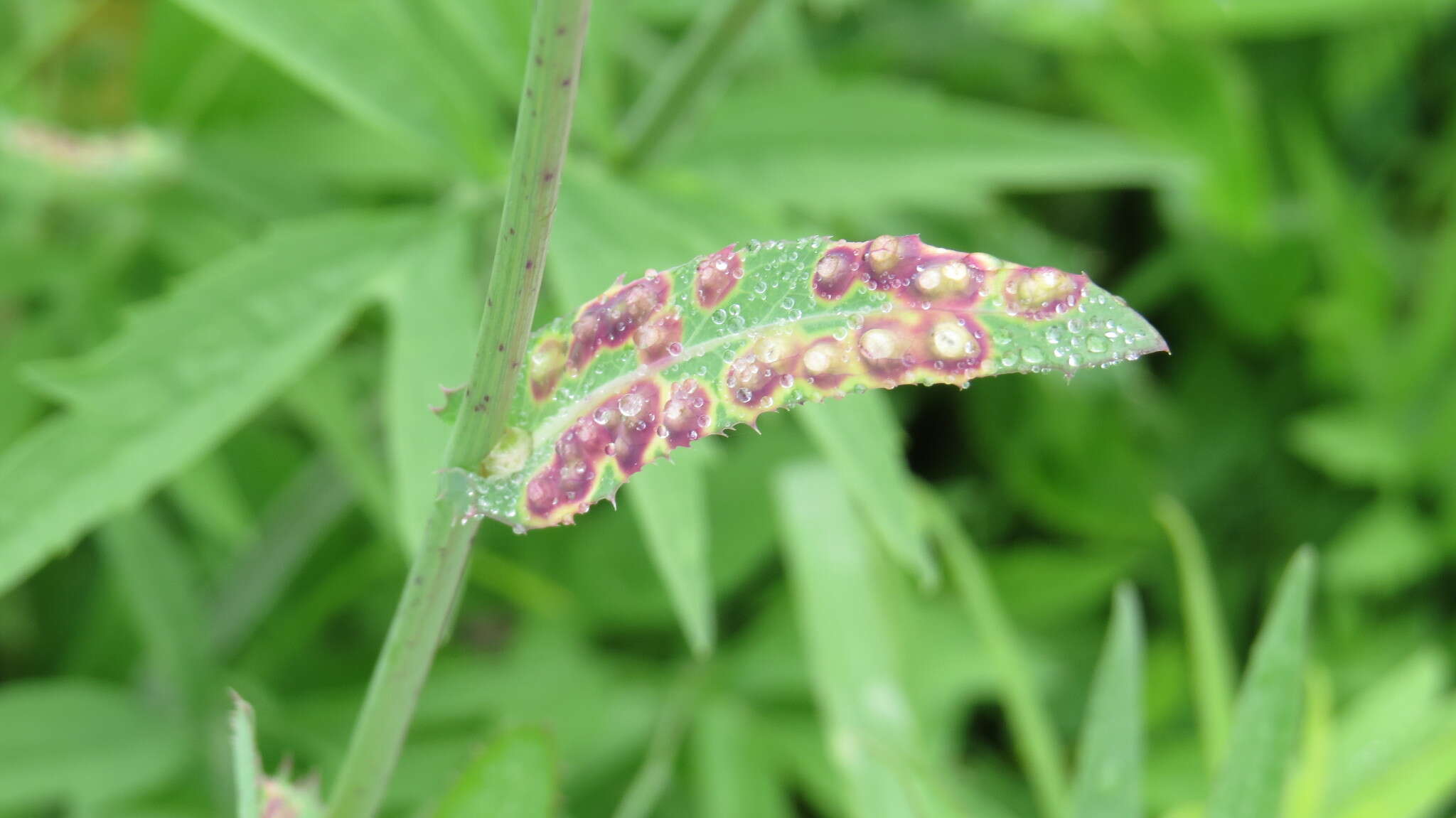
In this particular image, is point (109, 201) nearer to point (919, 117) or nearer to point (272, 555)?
point (272, 555)

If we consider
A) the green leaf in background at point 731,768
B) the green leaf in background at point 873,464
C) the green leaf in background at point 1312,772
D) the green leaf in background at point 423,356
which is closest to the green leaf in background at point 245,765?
the green leaf in background at point 423,356

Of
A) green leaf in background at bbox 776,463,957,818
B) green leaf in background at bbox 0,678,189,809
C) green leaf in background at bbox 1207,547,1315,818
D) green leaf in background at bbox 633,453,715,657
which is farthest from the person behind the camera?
green leaf in background at bbox 0,678,189,809

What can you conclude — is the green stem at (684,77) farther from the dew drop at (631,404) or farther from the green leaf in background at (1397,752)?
the green leaf in background at (1397,752)

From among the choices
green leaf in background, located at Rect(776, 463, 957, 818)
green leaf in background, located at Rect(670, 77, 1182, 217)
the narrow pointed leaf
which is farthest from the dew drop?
green leaf in background, located at Rect(670, 77, 1182, 217)

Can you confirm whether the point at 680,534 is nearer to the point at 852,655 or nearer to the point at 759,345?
the point at 852,655

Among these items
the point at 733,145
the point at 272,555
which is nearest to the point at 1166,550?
the point at 733,145

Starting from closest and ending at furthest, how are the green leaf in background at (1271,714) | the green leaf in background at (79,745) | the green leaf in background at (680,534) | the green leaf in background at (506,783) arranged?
the green leaf in background at (506,783), the green leaf in background at (1271,714), the green leaf in background at (680,534), the green leaf in background at (79,745)

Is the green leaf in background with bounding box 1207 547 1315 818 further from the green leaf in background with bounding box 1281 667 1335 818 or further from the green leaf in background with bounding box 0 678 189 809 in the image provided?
the green leaf in background with bounding box 0 678 189 809
